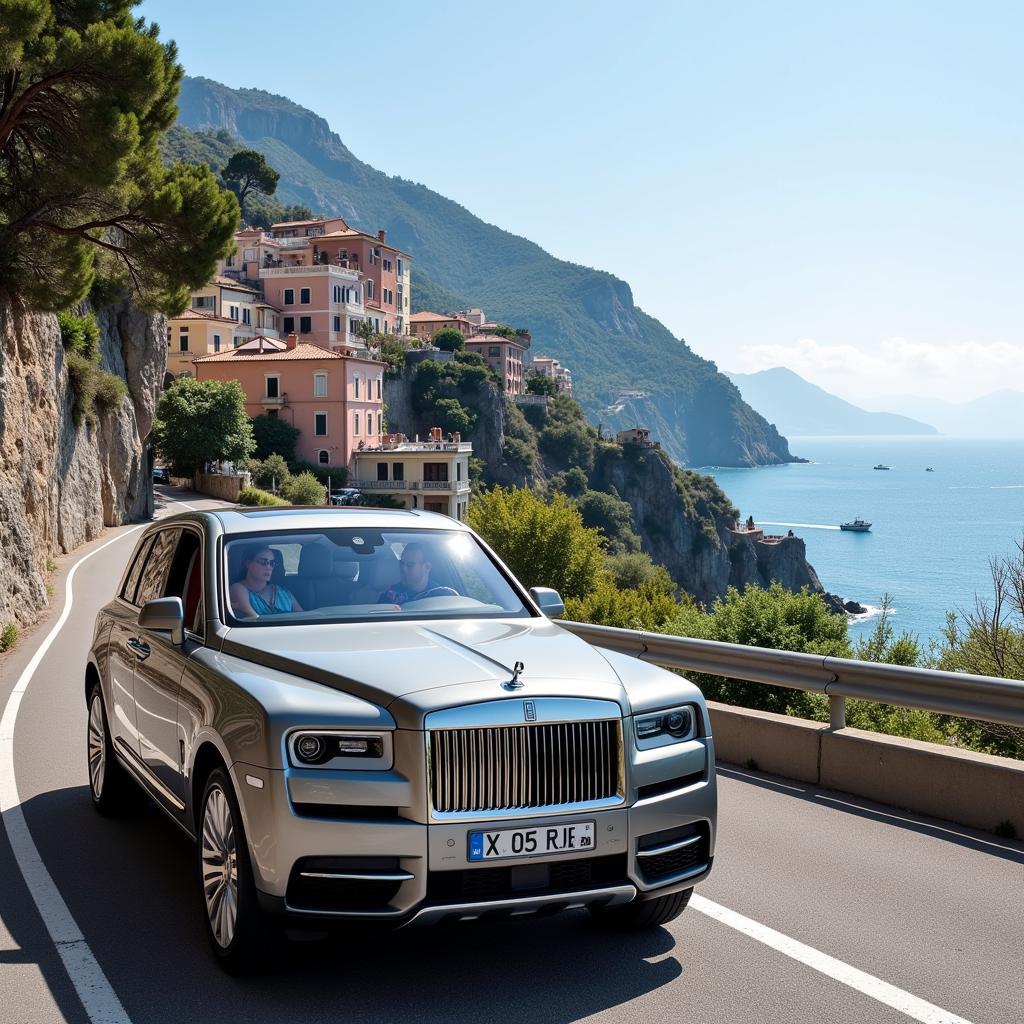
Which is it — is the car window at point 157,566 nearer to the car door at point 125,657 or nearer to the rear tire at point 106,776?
the car door at point 125,657

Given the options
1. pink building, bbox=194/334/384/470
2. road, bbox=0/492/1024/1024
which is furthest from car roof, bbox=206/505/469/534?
pink building, bbox=194/334/384/470

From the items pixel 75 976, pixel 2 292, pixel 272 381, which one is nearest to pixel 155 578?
pixel 75 976

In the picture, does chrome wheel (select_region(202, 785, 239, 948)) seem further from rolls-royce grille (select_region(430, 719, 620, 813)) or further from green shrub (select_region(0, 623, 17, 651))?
green shrub (select_region(0, 623, 17, 651))

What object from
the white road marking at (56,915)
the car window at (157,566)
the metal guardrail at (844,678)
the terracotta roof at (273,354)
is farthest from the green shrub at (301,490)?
the car window at (157,566)

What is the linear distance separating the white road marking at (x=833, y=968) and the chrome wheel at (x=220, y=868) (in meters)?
2.14

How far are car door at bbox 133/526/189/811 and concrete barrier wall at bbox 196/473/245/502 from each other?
53.7 m

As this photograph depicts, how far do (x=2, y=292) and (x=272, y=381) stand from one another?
62.5m

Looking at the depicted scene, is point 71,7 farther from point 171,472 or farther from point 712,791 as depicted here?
point 171,472

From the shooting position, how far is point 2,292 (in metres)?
21.5

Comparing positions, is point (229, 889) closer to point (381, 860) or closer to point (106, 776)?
point (381, 860)

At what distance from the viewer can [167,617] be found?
5445 mm

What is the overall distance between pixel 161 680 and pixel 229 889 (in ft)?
4.70

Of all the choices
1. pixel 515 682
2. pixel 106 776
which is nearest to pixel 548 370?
pixel 106 776

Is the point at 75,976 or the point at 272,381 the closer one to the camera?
the point at 75,976
